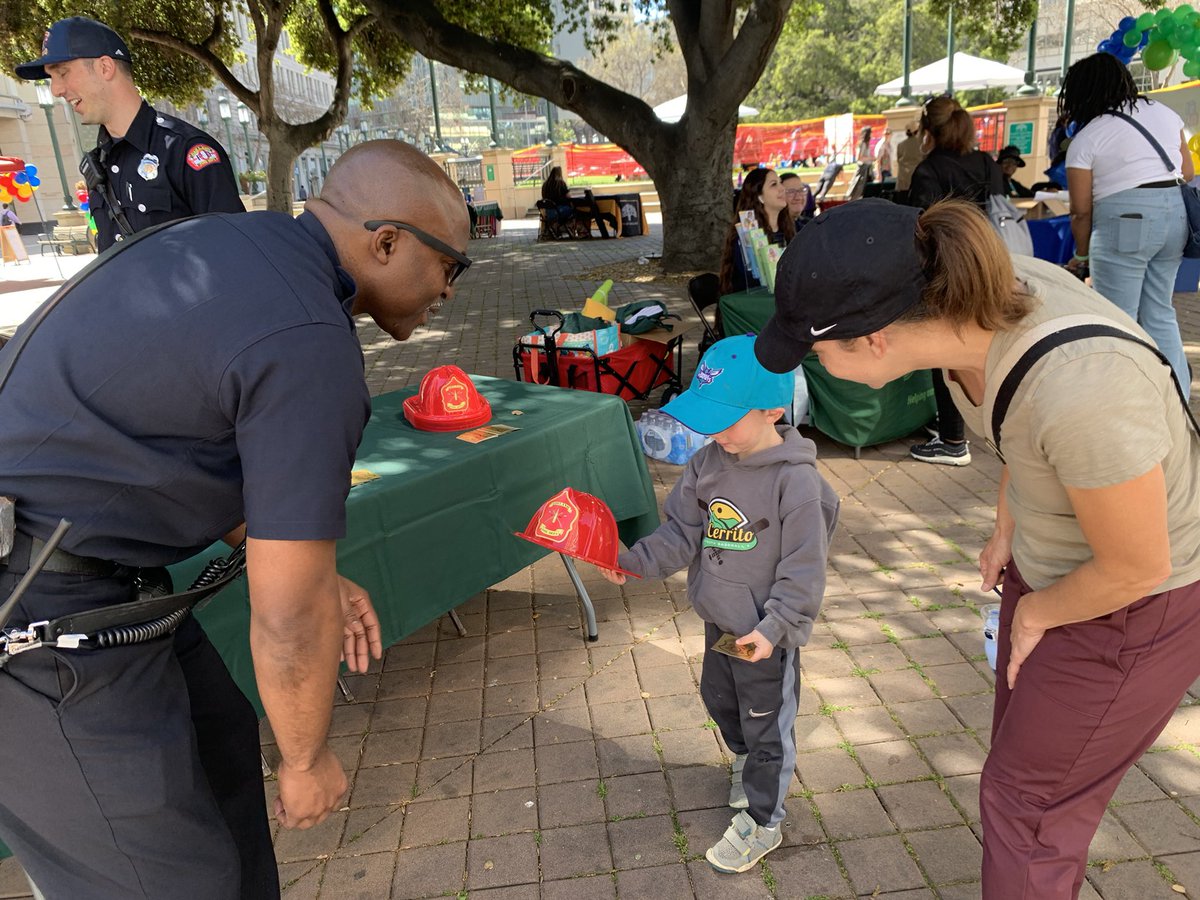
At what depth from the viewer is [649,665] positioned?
3391 mm

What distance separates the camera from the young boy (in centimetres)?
214

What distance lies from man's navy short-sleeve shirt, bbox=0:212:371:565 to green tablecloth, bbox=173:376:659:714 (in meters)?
1.04

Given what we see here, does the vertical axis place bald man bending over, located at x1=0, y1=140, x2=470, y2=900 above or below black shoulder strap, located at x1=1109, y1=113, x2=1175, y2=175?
below

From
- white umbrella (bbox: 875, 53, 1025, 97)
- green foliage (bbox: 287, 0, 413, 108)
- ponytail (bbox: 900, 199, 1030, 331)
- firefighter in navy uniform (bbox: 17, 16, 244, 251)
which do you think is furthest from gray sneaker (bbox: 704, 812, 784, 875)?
white umbrella (bbox: 875, 53, 1025, 97)

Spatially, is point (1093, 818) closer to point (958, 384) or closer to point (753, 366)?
point (958, 384)

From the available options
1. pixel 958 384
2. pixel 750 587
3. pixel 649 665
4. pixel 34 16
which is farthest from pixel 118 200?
pixel 34 16

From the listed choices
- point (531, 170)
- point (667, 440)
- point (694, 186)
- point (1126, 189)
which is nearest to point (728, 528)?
point (667, 440)

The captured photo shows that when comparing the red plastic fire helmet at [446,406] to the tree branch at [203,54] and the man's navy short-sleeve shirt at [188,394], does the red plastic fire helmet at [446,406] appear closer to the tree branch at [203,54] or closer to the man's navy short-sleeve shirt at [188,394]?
the man's navy short-sleeve shirt at [188,394]

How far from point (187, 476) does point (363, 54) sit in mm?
19178

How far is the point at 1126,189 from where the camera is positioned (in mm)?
4531

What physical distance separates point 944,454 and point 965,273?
4180 millimetres

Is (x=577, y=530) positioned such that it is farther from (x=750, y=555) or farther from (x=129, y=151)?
(x=129, y=151)

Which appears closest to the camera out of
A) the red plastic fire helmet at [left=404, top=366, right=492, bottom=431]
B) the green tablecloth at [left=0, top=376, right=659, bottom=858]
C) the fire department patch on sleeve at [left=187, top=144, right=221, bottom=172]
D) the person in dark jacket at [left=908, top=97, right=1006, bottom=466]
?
the green tablecloth at [left=0, top=376, right=659, bottom=858]

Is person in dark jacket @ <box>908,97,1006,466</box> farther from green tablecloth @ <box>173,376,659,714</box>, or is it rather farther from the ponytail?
the ponytail
